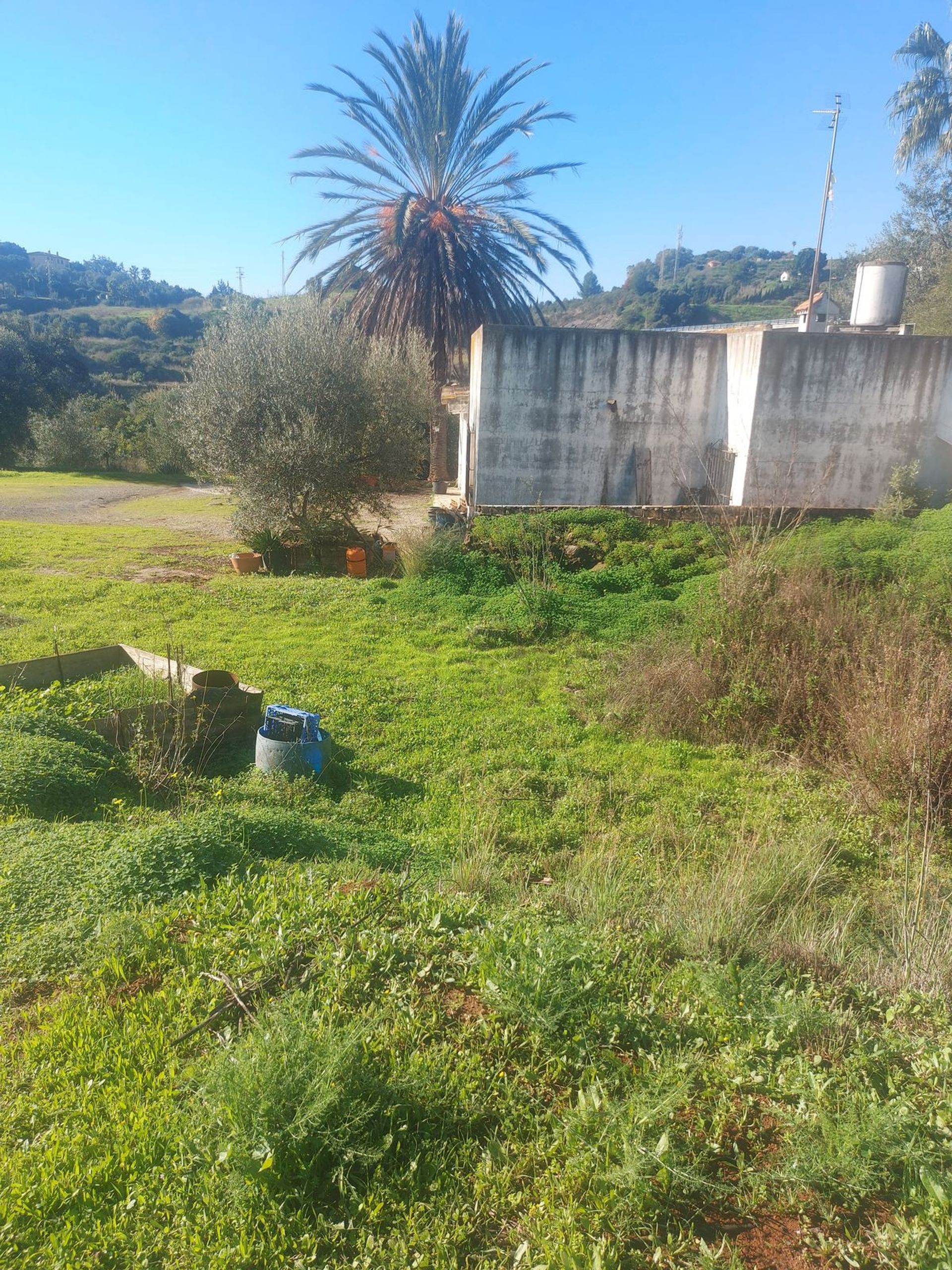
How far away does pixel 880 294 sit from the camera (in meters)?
16.4

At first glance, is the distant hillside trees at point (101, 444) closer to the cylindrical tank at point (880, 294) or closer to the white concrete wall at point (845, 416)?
the white concrete wall at point (845, 416)

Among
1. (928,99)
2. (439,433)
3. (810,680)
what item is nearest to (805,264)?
(928,99)

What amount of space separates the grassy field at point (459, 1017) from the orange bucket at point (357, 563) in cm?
770

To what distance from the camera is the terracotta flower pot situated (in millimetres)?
13609

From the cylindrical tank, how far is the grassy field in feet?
46.2

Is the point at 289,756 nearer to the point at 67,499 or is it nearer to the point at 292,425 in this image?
the point at 292,425

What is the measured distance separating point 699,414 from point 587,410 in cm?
234

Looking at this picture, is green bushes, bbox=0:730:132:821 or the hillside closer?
green bushes, bbox=0:730:132:821

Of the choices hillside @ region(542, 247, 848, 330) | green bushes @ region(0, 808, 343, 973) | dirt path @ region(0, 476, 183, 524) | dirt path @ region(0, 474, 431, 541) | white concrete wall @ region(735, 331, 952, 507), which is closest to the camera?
green bushes @ region(0, 808, 343, 973)

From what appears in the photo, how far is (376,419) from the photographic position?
1439cm

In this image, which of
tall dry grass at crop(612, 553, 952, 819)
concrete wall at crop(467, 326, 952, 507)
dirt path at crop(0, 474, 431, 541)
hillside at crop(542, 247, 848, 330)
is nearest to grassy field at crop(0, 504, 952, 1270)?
tall dry grass at crop(612, 553, 952, 819)

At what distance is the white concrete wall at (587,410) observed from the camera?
15.2 m

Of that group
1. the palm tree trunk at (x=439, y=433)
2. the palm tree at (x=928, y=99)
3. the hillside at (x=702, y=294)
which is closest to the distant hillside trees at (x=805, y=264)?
the hillside at (x=702, y=294)

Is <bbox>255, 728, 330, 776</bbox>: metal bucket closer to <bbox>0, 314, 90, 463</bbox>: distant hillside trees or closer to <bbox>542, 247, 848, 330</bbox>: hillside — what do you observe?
<bbox>0, 314, 90, 463</bbox>: distant hillside trees
